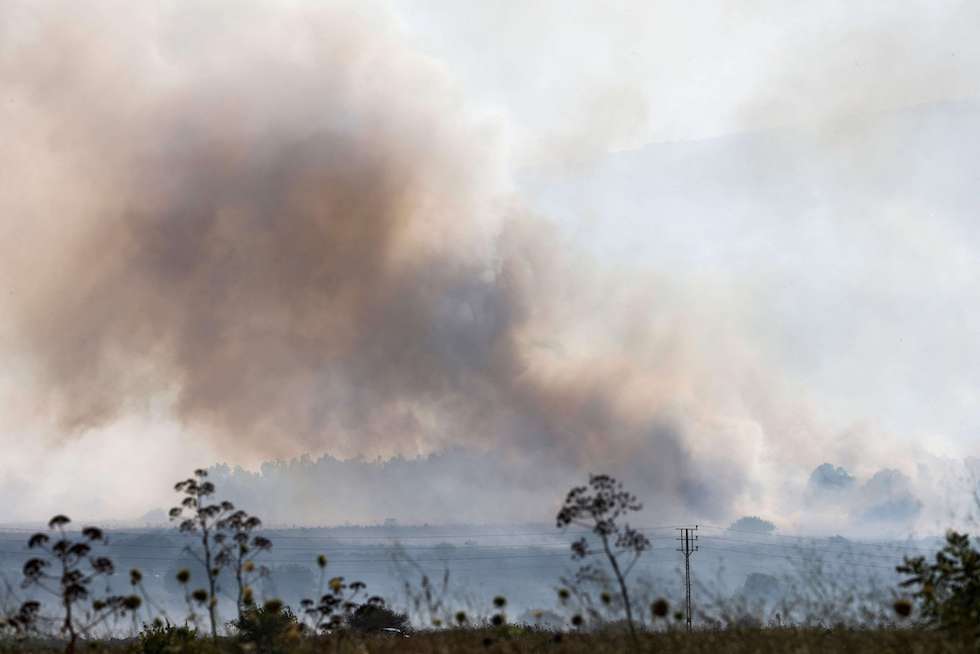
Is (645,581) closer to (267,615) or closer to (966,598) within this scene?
(966,598)

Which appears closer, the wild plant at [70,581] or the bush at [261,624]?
the wild plant at [70,581]

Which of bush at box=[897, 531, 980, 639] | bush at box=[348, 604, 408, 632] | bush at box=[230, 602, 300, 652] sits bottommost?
bush at box=[348, 604, 408, 632]

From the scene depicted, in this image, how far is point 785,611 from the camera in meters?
21.4

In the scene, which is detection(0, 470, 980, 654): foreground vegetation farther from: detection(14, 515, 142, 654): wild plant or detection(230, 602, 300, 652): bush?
detection(230, 602, 300, 652): bush

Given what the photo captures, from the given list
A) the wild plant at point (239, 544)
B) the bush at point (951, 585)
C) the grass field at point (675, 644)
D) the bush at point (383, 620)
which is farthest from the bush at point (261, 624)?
the bush at point (383, 620)

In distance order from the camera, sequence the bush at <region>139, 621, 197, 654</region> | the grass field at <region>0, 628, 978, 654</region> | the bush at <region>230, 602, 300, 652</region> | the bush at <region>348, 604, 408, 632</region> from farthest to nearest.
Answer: the bush at <region>348, 604, 408, 632</region> < the bush at <region>230, 602, 300, 652</region> < the bush at <region>139, 621, 197, 654</region> < the grass field at <region>0, 628, 978, 654</region>

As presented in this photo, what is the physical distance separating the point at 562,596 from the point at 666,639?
460cm

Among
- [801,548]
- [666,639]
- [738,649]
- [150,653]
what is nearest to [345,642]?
[150,653]

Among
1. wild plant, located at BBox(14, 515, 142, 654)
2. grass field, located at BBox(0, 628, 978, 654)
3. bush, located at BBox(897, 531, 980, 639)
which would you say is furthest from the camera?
grass field, located at BBox(0, 628, 978, 654)

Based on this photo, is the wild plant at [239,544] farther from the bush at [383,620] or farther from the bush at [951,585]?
the bush at [383,620]

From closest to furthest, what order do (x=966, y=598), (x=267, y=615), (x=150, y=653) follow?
(x=966, y=598), (x=150, y=653), (x=267, y=615)

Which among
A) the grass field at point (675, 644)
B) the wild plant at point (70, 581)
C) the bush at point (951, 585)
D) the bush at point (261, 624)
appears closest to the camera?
the bush at point (951, 585)

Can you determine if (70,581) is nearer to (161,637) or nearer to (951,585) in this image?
(161,637)

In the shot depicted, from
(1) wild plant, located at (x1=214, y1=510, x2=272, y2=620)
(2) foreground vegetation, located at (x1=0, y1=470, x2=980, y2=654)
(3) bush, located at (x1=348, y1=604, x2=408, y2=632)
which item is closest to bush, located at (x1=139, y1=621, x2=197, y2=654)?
(2) foreground vegetation, located at (x1=0, y1=470, x2=980, y2=654)
